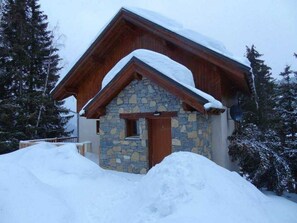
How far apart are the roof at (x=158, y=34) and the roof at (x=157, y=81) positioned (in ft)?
3.21

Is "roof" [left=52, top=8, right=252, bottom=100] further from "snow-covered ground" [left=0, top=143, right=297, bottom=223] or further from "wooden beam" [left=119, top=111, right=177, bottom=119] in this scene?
"snow-covered ground" [left=0, top=143, right=297, bottom=223]

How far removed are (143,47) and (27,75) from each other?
34.2 feet

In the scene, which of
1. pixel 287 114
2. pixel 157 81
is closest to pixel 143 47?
pixel 157 81

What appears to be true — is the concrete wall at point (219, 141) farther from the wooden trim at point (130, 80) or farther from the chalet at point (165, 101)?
the wooden trim at point (130, 80)

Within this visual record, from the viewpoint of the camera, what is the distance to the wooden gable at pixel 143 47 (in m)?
9.96

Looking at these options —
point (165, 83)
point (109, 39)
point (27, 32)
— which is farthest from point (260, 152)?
point (27, 32)

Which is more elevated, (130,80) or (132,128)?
(130,80)

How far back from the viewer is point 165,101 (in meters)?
9.43

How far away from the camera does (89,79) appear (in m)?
13.7

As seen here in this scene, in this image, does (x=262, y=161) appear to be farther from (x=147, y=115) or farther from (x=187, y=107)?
(x=147, y=115)

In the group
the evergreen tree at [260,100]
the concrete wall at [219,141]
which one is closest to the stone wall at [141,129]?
the concrete wall at [219,141]

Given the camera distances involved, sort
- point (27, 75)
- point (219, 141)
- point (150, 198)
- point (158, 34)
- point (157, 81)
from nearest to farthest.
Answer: point (150, 198) < point (157, 81) < point (219, 141) < point (158, 34) < point (27, 75)

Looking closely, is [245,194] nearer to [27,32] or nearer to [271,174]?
[271,174]

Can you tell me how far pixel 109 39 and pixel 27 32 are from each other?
9.76 m
